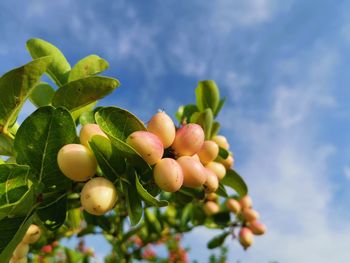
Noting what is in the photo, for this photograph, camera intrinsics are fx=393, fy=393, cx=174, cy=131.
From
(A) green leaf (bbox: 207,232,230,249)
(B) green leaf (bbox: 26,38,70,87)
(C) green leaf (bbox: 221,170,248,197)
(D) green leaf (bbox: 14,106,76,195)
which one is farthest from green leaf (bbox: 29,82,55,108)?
(A) green leaf (bbox: 207,232,230,249)

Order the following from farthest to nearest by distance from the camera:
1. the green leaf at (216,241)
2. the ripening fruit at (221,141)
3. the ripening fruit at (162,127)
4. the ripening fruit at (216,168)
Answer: the green leaf at (216,241) < the ripening fruit at (221,141) < the ripening fruit at (216,168) < the ripening fruit at (162,127)

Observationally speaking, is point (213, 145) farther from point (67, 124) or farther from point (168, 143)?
point (67, 124)

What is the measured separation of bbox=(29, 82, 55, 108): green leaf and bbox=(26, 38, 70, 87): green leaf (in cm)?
7

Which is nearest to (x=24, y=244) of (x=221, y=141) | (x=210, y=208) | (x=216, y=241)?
(x=221, y=141)

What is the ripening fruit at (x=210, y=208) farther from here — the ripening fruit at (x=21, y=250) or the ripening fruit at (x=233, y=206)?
the ripening fruit at (x=21, y=250)

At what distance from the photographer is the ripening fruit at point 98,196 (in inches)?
34.5

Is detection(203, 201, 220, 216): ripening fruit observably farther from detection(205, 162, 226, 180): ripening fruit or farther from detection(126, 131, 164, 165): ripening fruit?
detection(126, 131, 164, 165): ripening fruit

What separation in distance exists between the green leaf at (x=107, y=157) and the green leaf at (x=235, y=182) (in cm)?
70

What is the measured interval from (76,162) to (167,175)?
20 centimetres

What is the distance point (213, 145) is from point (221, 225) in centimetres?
109

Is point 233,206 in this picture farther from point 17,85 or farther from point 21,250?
point 17,85

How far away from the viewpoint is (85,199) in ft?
2.90

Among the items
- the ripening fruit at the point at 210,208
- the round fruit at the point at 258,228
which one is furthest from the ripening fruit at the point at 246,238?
the ripening fruit at the point at 210,208

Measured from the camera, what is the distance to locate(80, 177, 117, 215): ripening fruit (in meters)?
0.88
